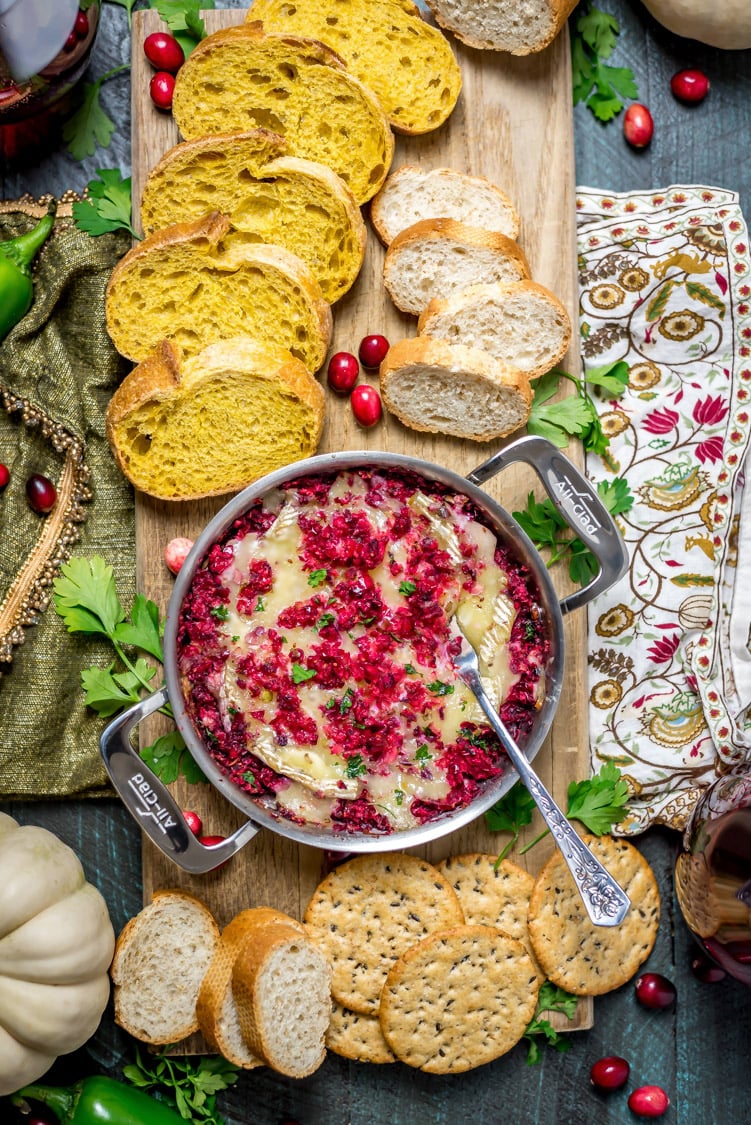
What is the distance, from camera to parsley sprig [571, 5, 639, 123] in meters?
3.74

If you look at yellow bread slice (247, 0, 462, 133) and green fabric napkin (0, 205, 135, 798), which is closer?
yellow bread slice (247, 0, 462, 133)

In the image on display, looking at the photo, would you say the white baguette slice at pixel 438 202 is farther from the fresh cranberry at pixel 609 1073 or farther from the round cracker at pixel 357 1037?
the fresh cranberry at pixel 609 1073

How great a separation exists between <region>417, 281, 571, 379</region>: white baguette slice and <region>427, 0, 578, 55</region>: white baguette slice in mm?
804

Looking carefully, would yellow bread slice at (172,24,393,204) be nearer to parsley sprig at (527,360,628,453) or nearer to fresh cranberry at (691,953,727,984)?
parsley sprig at (527,360,628,453)

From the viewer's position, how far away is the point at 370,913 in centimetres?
351

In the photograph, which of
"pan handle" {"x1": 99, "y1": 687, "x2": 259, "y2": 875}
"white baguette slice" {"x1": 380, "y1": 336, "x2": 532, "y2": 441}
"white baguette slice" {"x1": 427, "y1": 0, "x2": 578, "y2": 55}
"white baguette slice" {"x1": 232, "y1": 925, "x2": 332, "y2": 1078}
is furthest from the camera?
"white baguette slice" {"x1": 427, "y1": 0, "x2": 578, "y2": 55}

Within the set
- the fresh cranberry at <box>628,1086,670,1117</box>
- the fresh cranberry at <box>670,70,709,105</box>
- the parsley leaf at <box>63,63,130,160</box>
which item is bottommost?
the fresh cranberry at <box>628,1086,670,1117</box>

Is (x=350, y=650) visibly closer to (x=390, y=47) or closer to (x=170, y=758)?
(x=170, y=758)

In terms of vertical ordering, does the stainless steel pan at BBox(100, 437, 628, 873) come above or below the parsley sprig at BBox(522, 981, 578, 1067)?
above

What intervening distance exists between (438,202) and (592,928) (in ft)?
7.90

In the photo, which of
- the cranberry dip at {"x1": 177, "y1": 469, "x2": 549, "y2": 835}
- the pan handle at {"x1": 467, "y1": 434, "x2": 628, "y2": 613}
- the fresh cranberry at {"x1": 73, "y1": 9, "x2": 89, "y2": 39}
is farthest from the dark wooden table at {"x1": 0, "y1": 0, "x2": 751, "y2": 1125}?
the pan handle at {"x1": 467, "y1": 434, "x2": 628, "y2": 613}

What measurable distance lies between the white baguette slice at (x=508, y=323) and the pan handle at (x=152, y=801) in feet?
4.67

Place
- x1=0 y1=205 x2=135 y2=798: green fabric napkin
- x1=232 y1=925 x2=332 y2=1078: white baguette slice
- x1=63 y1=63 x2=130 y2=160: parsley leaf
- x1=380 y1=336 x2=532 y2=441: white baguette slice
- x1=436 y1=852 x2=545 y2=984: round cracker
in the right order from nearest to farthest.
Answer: x1=232 y1=925 x2=332 y2=1078: white baguette slice < x1=380 y1=336 x2=532 y2=441: white baguette slice < x1=436 y1=852 x2=545 y2=984: round cracker < x1=0 y1=205 x2=135 y2=798: green fabric napkin < x1=63 y1=63 x2=130 y2=160: parsley leaf

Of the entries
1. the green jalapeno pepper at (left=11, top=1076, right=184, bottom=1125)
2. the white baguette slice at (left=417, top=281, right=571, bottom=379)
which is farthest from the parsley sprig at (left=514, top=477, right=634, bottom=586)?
the green jalapeno pepper at (left=11, top=1076, right=184, bottom=1125)
